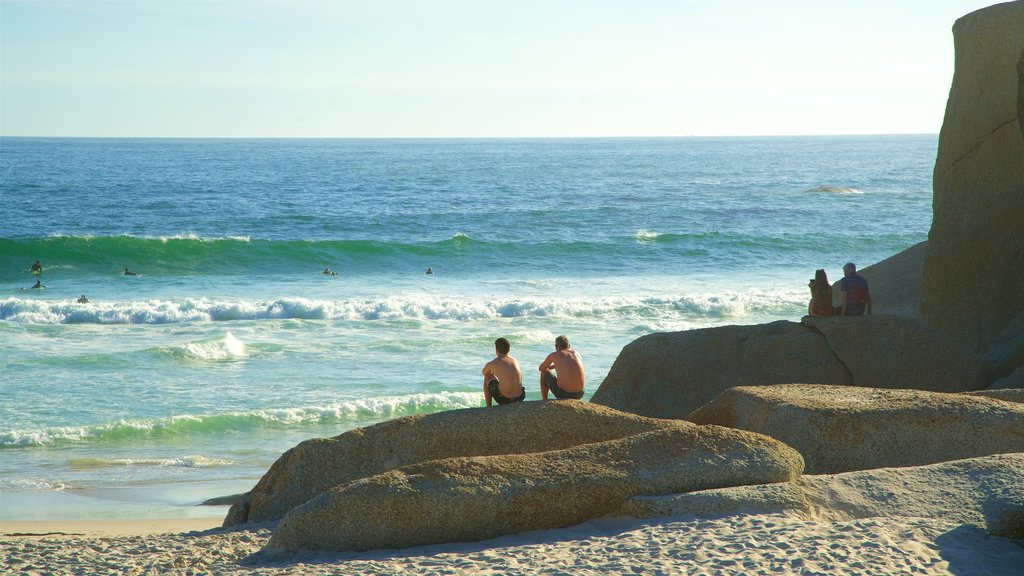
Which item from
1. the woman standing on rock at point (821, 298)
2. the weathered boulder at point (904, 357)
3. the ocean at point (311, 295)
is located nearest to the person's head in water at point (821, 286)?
the woman standing on rock at point (821, 298)

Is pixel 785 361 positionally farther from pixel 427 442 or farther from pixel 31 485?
pixel 31 485

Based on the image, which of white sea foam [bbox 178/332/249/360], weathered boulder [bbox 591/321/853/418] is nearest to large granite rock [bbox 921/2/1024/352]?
weathered boulder [bbox 591/321/853/418]

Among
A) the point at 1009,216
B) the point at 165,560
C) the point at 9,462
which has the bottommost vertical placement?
the point at 9,462

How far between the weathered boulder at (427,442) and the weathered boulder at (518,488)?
67 centimetres

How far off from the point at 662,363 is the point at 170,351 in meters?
9.97

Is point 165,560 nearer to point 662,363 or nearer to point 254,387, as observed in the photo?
point 662,363

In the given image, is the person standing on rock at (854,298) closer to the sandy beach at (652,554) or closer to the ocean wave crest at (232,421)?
the ocean wave crest at (232,421)

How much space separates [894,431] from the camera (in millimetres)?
7434

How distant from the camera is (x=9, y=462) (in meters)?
11.2

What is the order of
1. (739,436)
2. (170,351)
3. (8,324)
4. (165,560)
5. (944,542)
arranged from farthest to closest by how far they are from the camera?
(8,324) → (170,351) → (739,436) → (165,560) → (944,542)

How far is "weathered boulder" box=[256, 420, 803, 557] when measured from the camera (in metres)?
6.30

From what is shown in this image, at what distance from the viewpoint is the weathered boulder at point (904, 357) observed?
9.88 meters

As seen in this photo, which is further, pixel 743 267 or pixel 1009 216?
pixel 743 267

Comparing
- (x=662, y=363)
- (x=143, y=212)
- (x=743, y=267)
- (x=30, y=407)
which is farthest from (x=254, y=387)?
(x=143, y=212)
